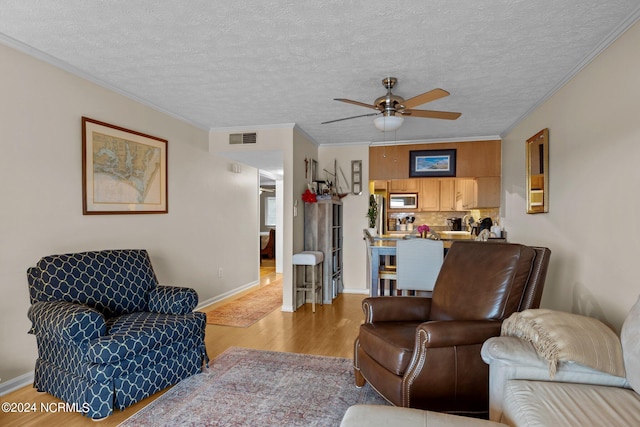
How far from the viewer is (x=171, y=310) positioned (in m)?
2.71

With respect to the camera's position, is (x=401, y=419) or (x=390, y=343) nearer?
(x=401, y=419)

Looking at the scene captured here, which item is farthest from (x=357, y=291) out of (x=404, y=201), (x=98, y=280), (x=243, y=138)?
(x=98, y=280)

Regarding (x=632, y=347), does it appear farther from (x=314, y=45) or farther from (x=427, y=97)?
(x=314, y=45)

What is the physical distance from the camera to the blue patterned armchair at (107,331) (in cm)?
208

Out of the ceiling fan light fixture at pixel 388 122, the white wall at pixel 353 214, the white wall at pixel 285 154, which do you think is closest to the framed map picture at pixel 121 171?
the white wall at pixel 285 154

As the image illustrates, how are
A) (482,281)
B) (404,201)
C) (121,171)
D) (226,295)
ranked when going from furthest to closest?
(404,201) → (226,295) → (121,171) → (482,281)

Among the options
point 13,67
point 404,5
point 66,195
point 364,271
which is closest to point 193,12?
point 404,5

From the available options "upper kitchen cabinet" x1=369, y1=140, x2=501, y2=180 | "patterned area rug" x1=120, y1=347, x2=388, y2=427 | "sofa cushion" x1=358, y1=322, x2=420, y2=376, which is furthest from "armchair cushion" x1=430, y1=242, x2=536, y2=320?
"upper kitchen cabinet" x1=369, y1=140, x2=501, y2=180

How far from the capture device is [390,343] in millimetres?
2107

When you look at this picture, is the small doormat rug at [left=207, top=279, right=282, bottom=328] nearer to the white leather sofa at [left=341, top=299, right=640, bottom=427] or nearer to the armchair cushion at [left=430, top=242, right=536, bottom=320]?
the armchair cushion at [left=430, top=242, right=536, bottom=320]

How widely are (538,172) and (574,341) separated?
246 cm

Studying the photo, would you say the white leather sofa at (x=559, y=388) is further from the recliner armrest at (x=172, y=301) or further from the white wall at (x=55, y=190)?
the white wall at (x=55, y=190)

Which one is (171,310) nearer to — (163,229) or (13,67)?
(163,229)

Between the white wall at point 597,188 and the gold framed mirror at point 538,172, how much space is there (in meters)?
0.08
